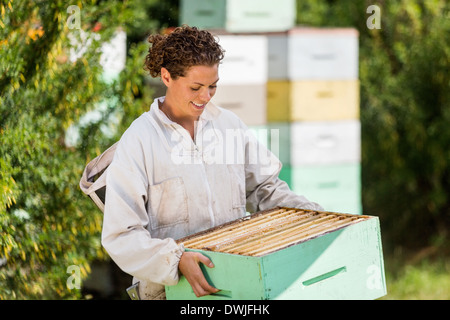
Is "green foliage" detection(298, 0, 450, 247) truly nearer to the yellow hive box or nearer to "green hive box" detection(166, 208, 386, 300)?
the yellow hive box

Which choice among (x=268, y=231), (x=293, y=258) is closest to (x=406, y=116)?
(x=268, y=231)

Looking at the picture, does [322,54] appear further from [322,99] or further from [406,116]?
[406,116]

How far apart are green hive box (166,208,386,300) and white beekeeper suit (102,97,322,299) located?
0.31 feet

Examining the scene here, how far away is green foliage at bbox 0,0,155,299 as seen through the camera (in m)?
2.89

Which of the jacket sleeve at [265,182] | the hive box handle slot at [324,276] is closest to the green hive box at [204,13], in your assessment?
the jacket sleeve at [265,182]

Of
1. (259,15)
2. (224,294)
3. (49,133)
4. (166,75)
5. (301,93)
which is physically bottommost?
(224,294)

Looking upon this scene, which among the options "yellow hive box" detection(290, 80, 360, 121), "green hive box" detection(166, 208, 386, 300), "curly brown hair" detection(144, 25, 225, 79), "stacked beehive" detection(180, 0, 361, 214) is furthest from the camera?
"yellow hive box" detection(290, 80, 360, 121)

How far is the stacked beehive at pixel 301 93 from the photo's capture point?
15.4ft

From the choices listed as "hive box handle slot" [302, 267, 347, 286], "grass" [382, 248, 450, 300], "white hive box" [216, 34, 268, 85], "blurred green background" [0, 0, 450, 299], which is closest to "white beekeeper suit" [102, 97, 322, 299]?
"hive box handle slot" [302, 267, 347, 286]

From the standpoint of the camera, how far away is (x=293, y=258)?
74.8 inches

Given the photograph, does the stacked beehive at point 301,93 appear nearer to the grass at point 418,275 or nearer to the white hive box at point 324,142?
the white hive box at point 324,142

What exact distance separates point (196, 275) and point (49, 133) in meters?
1.53

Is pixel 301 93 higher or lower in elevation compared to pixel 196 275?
higher
